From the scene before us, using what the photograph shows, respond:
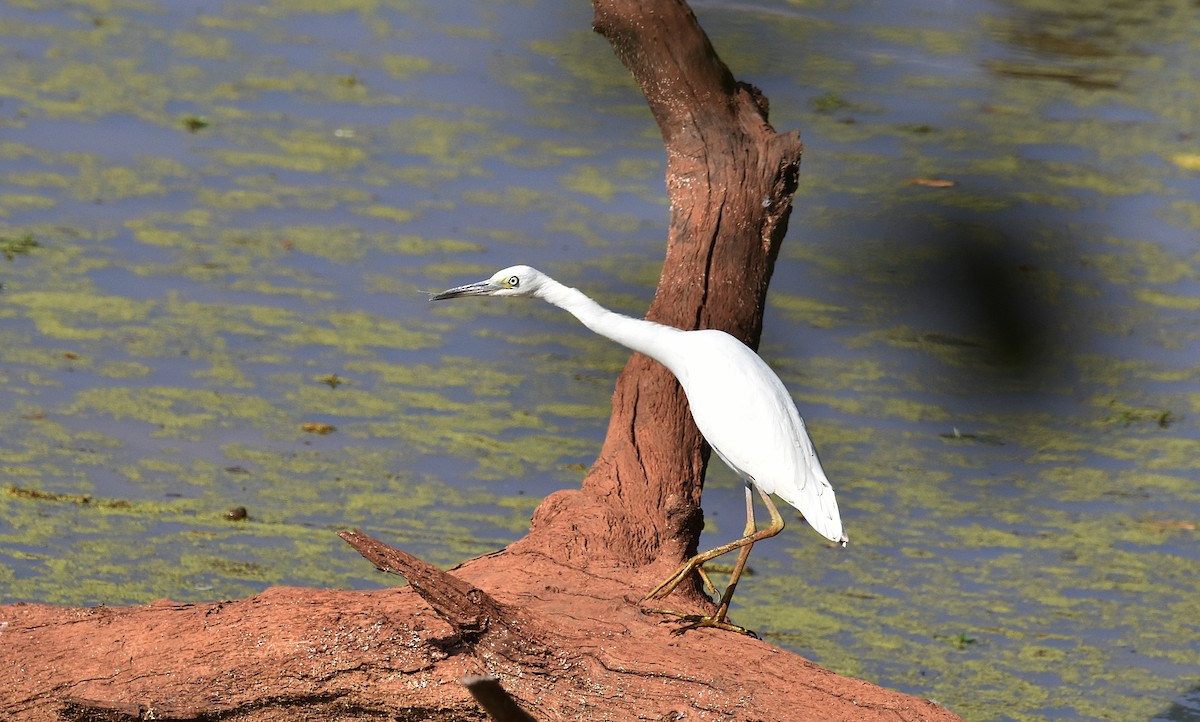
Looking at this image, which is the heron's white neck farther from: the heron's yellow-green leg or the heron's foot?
the heron's foot

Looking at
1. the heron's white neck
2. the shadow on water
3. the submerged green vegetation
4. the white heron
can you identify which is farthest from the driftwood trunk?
the shadow on water

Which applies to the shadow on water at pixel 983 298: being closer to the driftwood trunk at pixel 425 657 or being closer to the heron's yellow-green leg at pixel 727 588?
the heron's yellow-green leg at pixel 727 588

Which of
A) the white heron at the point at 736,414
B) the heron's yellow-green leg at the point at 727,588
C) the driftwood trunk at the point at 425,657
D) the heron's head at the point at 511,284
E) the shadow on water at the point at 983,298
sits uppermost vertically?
the shadow on water at the point at 983,298

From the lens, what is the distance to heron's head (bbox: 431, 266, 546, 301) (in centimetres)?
242

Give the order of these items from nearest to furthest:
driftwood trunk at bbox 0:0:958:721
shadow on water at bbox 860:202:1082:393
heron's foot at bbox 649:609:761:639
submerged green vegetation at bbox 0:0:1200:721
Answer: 1. driftwood trunk at bbox 0:0:958:721
2. heron's foot at bbox 649:609:761:639
3. submerged green vegetation at bbox 0:0:1200:721
4. shadow on water at bbox 860:202:1082:393

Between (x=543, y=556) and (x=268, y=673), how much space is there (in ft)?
1.62

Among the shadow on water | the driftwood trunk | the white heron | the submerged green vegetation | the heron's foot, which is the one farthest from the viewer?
the shadow on water

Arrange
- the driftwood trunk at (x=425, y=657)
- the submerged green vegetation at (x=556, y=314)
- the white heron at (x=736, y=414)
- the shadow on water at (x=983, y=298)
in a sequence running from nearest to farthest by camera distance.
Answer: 1. the driftwood trunk at (x=425, y=657)
2. the white heron at (x=736, y=414)
3. the submerged green vegetation at (x=556, y=314)
4. the shadow on water at (x=983, y=298)

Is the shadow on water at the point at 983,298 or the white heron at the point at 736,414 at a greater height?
the shadow on water at the point at 983,298

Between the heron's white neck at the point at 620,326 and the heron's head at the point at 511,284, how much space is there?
2 centimetres

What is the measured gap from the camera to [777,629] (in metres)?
3.18

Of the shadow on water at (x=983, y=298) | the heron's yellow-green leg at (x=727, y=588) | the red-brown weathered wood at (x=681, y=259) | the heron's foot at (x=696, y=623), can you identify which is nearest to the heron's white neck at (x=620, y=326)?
the red-brown weathered wood at (x=681, y=259)

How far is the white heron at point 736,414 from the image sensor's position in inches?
91.6

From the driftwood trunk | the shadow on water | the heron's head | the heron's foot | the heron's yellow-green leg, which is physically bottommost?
the driftwood trunk
